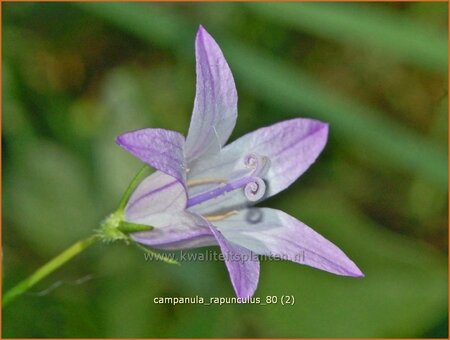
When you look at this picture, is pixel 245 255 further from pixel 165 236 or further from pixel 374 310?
pixel 374 310

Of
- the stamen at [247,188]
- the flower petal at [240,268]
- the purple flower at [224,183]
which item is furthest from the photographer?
the stamen at [247,188]

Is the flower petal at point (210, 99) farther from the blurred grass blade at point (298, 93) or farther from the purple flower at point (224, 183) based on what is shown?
the blurred grass blade at point (298, 93)

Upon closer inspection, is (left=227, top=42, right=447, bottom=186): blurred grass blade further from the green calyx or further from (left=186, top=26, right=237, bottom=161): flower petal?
the green calyx

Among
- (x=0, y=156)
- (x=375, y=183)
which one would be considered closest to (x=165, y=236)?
(x=0, y=156)

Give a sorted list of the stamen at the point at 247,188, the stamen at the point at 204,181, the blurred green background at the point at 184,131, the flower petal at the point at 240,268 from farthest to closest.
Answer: the blurred green background at the point at 184,131
the stamen at the point at 204,181
the stamen at the point at 247,188
the flower petal at the point at 240,268

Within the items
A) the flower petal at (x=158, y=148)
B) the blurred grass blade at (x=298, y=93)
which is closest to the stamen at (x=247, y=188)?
the flower petal at (x=158, y=148)

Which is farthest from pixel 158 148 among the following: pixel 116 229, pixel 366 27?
pixel 366 27

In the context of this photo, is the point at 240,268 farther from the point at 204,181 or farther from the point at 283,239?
the point at 204,181
